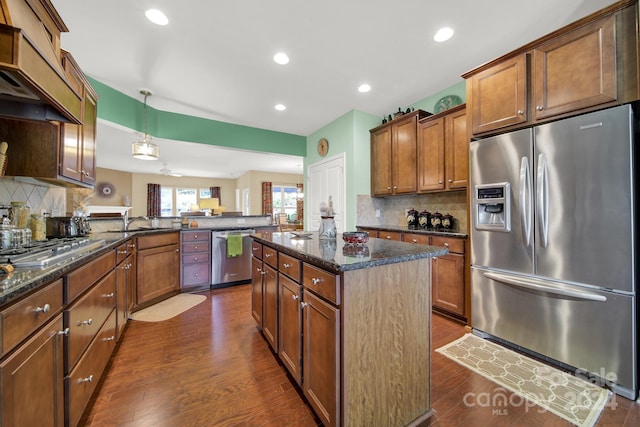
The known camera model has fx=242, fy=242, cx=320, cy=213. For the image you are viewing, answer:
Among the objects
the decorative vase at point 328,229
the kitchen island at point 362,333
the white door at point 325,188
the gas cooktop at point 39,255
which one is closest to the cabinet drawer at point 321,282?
the kitchen island at point 362,333

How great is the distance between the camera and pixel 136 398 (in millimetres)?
1496

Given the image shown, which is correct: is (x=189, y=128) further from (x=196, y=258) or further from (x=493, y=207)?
(x=493, y=207)

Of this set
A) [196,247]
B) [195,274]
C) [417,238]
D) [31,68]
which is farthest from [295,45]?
[195,274]

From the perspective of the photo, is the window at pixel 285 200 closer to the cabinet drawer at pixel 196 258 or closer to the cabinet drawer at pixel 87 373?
the cabinet drawer at pixel 196 258

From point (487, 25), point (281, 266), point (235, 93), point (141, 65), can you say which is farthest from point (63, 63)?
point (487, 25)

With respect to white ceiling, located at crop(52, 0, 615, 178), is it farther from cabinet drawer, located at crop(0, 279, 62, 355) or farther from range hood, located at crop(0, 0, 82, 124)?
cabinet drawer, located at crop(0, 279, 62, 355)

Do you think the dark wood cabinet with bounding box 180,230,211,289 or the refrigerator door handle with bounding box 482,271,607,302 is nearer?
the refrigerator door handle with bounding box 482,271,607,302

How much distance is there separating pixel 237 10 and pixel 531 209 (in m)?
2.78

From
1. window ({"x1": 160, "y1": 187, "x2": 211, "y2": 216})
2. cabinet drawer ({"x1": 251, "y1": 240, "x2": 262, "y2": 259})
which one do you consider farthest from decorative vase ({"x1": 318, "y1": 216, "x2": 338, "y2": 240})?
→ window ({"x1": 160, "y1": 187, "x2": 211, "y2": 216})

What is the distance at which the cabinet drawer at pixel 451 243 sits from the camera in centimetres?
243

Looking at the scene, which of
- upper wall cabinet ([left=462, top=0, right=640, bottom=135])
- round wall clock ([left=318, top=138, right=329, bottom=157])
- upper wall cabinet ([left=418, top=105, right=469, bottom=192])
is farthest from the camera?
round wall clock ([left=318, top=138, right=329, bottom=157])

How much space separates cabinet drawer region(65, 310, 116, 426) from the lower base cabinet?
70 mm

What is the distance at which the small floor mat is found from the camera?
264 centimetres

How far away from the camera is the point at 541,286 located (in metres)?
1.83
